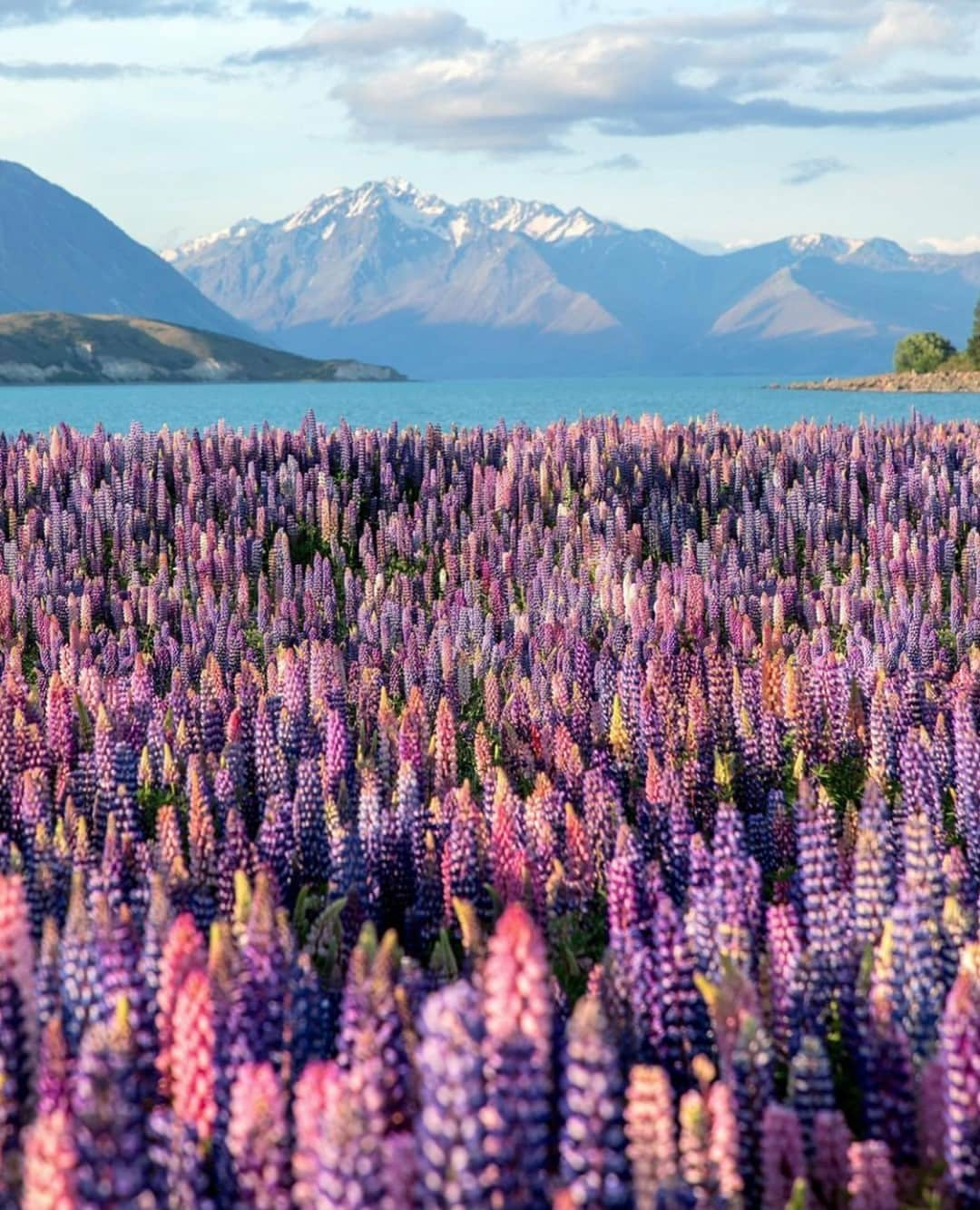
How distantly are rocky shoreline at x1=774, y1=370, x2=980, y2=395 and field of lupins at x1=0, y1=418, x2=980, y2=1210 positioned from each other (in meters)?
109

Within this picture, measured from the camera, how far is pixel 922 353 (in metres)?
159

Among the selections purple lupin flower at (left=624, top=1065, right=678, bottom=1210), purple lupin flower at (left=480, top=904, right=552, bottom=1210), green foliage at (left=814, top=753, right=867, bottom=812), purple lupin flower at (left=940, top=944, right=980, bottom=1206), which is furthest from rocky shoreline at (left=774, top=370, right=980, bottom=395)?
purple lupin flower at (left=480, top=904, right=552, bottom=1210)

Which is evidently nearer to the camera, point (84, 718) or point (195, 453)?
point (84, 718)

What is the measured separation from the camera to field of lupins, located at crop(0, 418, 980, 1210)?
12.5 ft

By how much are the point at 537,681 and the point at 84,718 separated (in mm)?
3536

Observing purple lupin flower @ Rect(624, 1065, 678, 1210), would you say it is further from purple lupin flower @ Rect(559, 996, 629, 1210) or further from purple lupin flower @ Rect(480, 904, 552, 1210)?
purple lupin flower @ Rect(480, 904, 552, 1210)

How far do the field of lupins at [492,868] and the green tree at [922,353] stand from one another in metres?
146

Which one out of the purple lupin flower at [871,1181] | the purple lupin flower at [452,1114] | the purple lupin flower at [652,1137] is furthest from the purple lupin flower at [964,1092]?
the purple lupin flower at [452,1114]

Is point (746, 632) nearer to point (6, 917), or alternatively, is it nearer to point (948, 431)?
point (6, 917)

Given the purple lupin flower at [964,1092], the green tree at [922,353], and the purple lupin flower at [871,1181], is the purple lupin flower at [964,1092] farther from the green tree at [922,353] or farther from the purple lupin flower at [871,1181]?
the green tree at [922,353]

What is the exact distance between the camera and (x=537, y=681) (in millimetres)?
11281

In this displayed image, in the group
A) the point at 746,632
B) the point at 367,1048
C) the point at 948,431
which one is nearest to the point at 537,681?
the point at 746,632

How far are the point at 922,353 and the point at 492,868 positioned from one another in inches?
6380

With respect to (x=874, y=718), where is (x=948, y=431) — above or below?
above
